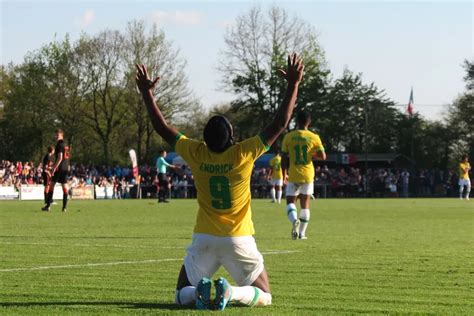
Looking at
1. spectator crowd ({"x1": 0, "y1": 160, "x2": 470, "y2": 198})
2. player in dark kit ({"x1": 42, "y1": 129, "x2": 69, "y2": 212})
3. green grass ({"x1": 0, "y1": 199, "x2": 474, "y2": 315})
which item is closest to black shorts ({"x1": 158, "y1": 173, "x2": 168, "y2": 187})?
player in dark kit ({"x1": 42, "y1": 129, "x2": 69, "y2": 212})

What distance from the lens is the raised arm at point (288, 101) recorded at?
807 cm

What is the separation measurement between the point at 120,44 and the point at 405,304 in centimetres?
7331

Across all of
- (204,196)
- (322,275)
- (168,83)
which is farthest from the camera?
(168,83)

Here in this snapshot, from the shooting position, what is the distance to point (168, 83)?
7938 centimetres

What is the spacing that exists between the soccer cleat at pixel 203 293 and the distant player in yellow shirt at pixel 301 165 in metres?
9.34

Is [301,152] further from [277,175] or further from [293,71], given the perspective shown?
[277,175]

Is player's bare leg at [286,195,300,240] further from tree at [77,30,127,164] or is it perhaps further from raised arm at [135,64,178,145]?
tree at [77,30,127,164]

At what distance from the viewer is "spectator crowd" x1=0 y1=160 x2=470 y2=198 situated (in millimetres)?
60062

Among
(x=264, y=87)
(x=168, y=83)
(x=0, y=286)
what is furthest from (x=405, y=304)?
(x=264, y=87)

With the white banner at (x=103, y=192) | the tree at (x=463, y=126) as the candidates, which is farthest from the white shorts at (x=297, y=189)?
the tree at (x=463, y=126)

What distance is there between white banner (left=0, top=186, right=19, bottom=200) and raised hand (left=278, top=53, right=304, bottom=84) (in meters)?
42.2

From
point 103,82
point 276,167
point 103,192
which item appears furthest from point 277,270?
point 103,82

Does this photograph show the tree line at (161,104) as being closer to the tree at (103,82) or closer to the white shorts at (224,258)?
the tree at (103,82)

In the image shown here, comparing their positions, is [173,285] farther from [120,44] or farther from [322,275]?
[120,44]
